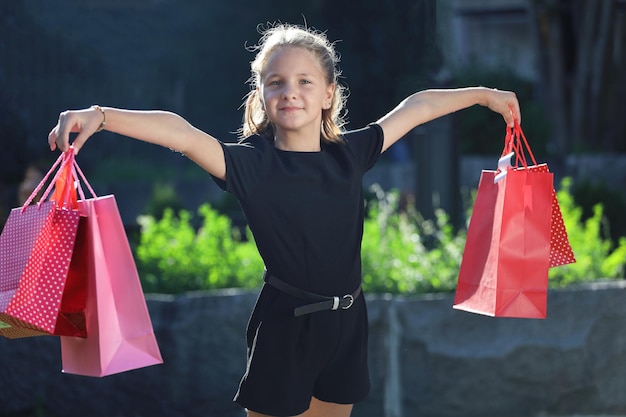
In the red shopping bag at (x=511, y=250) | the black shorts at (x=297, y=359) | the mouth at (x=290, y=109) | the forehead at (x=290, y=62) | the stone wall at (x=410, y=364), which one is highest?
the forehead at (x=290, y=62)

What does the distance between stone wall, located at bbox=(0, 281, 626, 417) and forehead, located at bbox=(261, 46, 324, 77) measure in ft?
6.47

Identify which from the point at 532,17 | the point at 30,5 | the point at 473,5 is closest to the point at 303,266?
the point at 30,5

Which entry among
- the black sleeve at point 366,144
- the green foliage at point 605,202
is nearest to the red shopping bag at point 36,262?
the black sleeve at point 366,144

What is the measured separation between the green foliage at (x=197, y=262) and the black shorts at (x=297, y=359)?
216 centimetres

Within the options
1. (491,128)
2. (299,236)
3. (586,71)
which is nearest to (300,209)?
(299,236)

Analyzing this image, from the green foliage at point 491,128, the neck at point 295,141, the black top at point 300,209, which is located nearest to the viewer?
the black top at point 300,209

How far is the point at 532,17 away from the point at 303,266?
9913 mm

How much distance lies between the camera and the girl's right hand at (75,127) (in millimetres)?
2418

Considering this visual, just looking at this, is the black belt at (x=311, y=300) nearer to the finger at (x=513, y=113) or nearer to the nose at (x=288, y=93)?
the nose at (x=288, y=93)

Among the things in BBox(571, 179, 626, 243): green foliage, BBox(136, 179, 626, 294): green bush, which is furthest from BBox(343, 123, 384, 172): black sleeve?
BBox(571, 179, 626, 243): green foliage

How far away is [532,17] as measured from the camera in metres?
12.2

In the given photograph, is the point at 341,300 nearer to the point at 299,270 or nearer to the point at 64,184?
the point at 299,270

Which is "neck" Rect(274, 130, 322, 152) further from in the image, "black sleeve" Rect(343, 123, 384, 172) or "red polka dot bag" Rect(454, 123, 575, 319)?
"red polka dot bag" Rect(454, 123, 575, 319)

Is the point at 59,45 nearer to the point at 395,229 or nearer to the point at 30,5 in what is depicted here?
the point at 30,5
